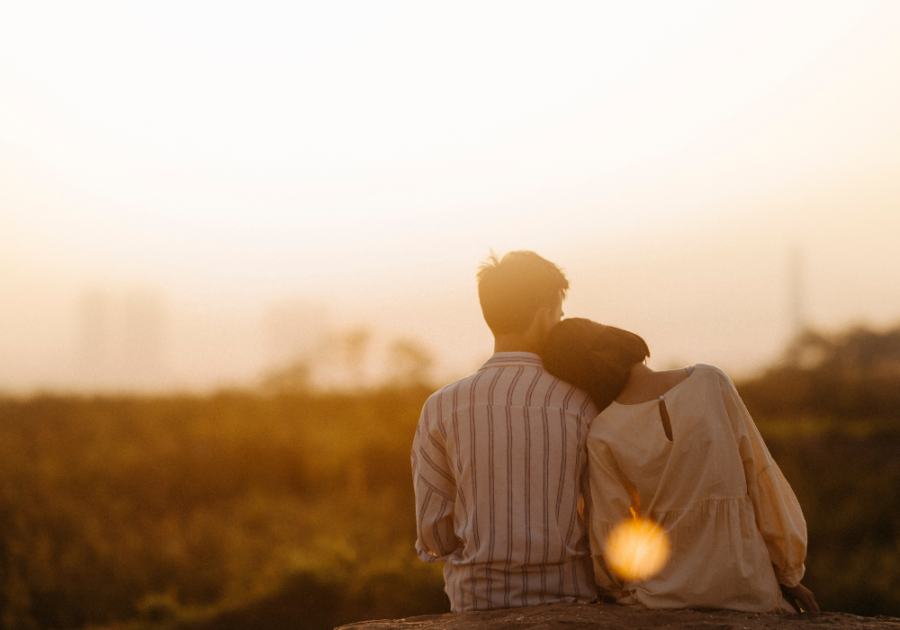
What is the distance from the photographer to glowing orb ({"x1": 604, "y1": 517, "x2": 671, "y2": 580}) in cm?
270

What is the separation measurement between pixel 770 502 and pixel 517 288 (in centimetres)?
125

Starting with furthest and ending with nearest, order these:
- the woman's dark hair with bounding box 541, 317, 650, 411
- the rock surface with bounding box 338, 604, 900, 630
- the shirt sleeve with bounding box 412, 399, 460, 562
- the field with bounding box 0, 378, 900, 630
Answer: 1. the field with bounding box 0, 378, 900, 630
2. the shirt sleeve with bounding box 412, 399, 460, 562
3. the woman's dark hair with bounding box 541, 317, 650, 411
4. the rock surface with bounding box 338, 604, 900, 630

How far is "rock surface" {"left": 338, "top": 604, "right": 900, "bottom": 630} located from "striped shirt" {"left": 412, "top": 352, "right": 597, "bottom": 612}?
0.15 metres

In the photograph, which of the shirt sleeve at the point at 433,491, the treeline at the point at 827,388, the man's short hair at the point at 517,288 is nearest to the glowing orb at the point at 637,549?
the shirt sleeve at the point at 433,491

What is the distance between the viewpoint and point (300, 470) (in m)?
13.3

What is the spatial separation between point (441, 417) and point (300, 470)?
10.9 m

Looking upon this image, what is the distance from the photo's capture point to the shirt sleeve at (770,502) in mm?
2619

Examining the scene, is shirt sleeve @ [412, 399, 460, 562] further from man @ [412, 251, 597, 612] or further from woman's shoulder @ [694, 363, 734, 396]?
woman's shoulder @ [694, 363, 734, 396]

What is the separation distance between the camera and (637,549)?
9.11ft

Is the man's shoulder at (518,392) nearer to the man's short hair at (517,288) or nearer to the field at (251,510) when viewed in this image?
the man's short hair at (517,288)

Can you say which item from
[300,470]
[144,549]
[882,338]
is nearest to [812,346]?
[882,338]

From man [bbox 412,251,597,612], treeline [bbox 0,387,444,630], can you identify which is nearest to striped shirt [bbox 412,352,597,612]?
man [bbox 412,251,597,612]

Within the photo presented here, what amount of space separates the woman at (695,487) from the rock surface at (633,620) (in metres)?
0.10

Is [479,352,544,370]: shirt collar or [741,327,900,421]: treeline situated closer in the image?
[479,352,544,370]: shirt collar
